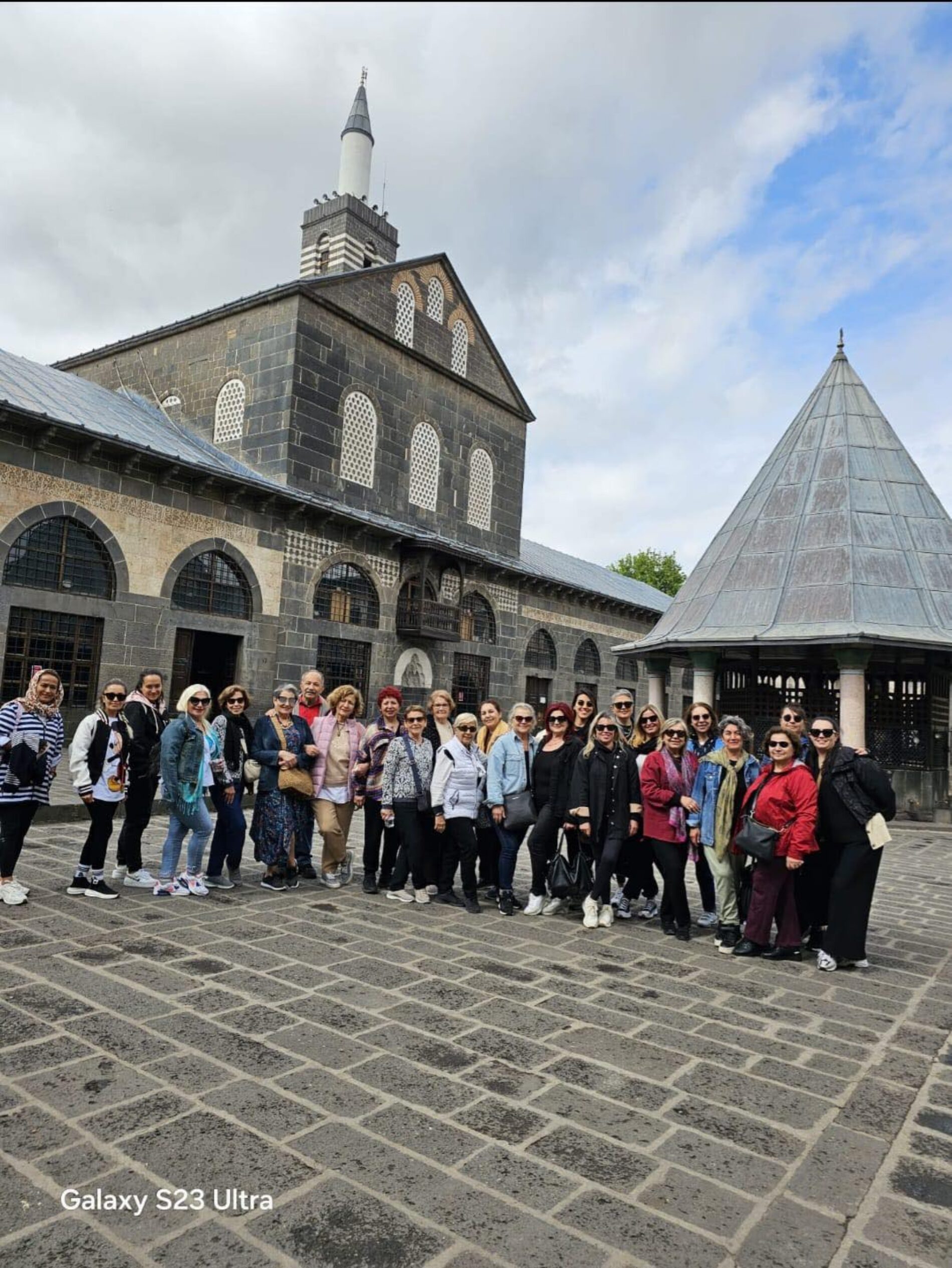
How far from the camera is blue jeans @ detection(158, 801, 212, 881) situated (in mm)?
6875

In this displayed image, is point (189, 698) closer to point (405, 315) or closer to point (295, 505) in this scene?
point (295, 505)

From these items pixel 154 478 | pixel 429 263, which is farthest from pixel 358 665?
pixel 429 263

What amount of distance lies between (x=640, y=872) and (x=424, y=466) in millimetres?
18429

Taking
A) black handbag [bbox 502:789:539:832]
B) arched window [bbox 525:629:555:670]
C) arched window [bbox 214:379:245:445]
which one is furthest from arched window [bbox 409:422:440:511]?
A: black handbag [bbox 502:789:539:832]

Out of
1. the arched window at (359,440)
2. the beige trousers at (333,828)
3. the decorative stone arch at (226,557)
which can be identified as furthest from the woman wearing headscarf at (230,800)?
the arched window at (359,440)

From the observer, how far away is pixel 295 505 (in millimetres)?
18484

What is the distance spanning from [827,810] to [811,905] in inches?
35.1

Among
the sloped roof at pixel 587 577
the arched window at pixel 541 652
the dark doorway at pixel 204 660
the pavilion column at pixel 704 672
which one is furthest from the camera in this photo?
the sloped roof at pixel 587 577

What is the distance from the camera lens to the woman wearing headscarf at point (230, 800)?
7266 millimetres

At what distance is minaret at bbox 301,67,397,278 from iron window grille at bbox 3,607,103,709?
1955 cm

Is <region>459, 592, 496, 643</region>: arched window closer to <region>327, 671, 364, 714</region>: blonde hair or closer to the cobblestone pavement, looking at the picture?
<region>327, 671, 364, 714</region>: blonde hair

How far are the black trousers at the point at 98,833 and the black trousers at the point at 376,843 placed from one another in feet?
6.98

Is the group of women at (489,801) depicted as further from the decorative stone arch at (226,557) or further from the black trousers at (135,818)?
the decorative stone arch at (226,557)

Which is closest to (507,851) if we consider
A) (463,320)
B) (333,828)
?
(333,828)
